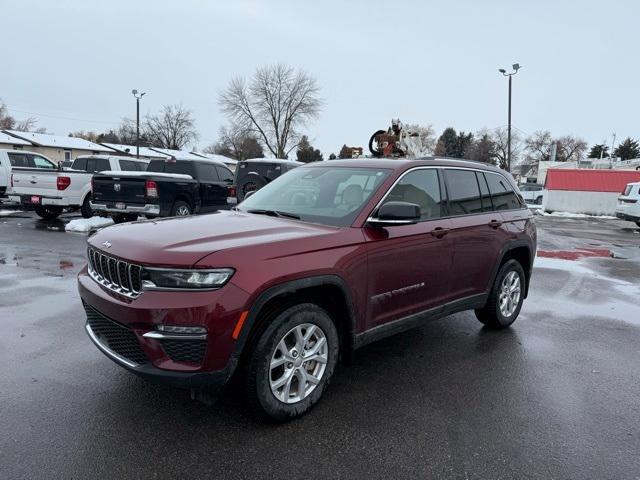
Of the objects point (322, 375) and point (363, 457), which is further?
point (322, 375)

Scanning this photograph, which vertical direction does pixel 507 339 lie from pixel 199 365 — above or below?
below

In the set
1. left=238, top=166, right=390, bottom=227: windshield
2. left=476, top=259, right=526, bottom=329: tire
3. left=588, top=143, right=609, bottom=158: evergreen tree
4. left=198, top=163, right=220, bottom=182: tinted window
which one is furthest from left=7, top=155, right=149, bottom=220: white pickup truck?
left=588, top=143, right=609, bottom=158: evergreen tree

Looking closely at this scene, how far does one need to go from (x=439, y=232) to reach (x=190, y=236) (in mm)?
2166

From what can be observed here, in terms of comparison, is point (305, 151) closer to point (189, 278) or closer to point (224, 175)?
point (224, 175)

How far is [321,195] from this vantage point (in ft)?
13.3

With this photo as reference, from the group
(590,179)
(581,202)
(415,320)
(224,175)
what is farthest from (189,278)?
(590,179)

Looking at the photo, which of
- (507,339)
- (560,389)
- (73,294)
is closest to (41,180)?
(73,294)

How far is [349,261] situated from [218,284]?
101cm

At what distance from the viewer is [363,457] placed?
9.10 feet

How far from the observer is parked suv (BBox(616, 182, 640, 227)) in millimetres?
17938

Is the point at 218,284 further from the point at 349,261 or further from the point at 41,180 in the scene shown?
the point at 41,180

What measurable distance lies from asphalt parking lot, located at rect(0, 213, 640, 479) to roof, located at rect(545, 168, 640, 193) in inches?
868

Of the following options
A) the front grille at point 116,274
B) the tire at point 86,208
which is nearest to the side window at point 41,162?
the tire at point 86,208

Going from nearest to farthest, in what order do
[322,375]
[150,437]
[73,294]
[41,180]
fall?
[150,437] < [322,375] < [73,294] < [41,180]
